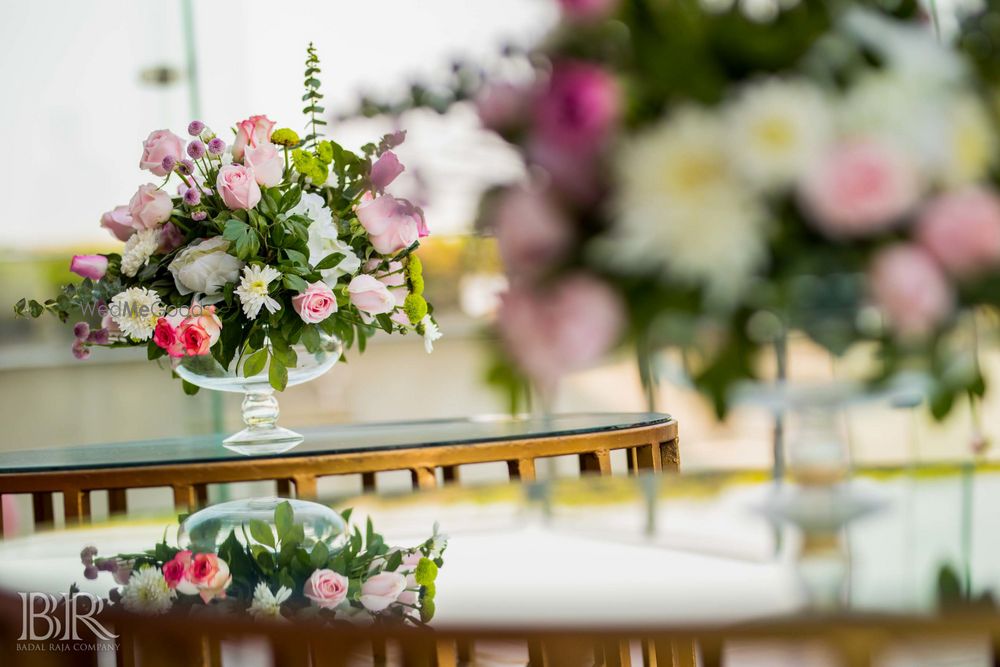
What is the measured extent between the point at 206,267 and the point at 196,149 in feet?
0.69

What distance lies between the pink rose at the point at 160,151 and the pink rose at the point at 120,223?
9cm

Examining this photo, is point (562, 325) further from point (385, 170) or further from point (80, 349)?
point (80, 349)

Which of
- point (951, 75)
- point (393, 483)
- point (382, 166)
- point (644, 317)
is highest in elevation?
point (382, 166)

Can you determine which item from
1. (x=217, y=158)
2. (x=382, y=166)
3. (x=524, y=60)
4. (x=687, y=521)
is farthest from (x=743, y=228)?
(x=217, y=158)

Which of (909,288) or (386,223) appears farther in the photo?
(386,223)

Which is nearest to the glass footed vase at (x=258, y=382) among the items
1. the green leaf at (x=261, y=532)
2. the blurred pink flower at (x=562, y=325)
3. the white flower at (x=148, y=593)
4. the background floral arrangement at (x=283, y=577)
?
the green leaf at (x=261, y=532)

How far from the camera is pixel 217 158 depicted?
183 centimetres

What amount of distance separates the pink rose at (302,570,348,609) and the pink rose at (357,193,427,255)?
86 cm

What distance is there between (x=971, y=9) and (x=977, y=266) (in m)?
0.19

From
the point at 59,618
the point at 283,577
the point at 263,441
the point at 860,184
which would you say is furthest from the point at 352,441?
the point at 860,184

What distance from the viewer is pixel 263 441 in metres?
1.89

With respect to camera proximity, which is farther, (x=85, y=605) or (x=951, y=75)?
(x=85, y=605)

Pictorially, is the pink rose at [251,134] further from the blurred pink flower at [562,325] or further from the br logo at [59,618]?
the blurred pink flower at [562,325]

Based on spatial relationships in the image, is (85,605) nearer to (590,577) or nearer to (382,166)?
(590,577)
